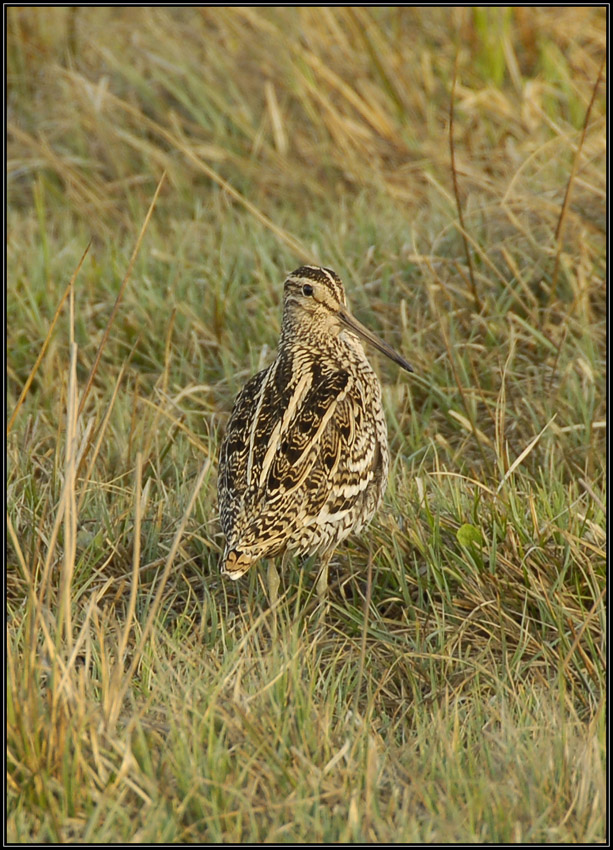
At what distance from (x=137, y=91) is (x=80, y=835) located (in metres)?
5.89

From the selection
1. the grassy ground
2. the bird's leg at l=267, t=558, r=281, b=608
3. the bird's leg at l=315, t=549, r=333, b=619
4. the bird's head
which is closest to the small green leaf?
the grassy ground

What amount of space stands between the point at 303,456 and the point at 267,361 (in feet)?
5.22

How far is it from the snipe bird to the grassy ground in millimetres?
227

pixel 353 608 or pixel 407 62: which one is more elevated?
pixel 407 62

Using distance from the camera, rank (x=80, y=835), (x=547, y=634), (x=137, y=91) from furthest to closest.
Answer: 1. (x=137, y=91)
2. (x=547, y=634)
3. (x=80, y=835)

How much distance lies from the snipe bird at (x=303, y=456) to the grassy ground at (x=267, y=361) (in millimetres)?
227

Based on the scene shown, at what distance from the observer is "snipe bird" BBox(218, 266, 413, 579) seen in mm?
3652

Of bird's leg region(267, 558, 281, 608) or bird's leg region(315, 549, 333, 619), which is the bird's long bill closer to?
bird's leg region(315, 549, 333, 619)

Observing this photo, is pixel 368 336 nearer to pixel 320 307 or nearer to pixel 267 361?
pixel 320 307

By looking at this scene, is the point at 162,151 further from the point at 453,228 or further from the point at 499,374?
the point at 499,374

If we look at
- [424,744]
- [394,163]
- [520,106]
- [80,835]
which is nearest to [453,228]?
[394,163]

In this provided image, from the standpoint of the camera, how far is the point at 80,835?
2686 millimetres

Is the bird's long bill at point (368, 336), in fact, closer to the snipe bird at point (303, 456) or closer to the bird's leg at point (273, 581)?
the snipe bird at point (303, 456)

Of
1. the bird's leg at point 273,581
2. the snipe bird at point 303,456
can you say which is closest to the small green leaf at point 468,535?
the snipe bird at point 303,456
